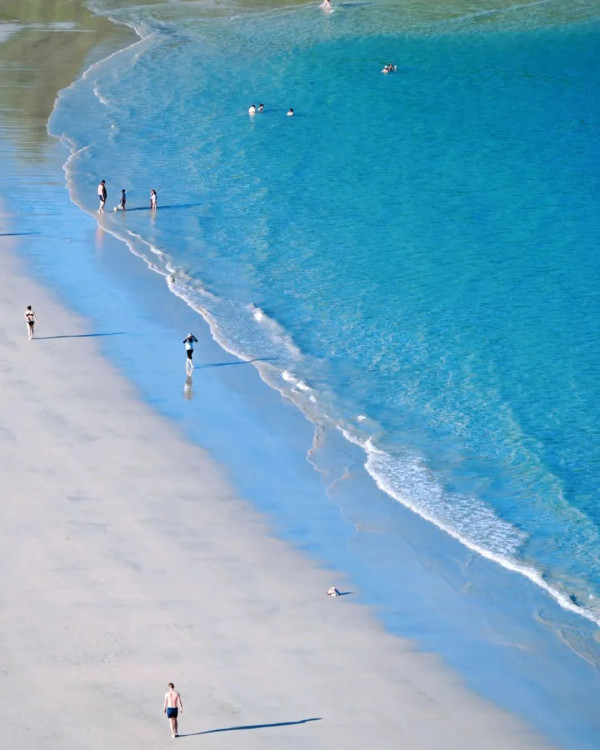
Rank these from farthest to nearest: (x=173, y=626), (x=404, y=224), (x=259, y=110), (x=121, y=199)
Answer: (x=259, y=110) < (x=404, y=224) < (x=121, y=199) < (x=173, y=626)

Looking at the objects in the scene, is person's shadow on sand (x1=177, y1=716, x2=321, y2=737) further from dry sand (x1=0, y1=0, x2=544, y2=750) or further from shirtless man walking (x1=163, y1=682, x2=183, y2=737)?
shirtless man walking (x1=163, y1=682, x2=183, y2=737)

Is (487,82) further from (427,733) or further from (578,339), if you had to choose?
(427,733)

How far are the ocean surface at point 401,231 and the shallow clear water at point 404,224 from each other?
0.12 meters

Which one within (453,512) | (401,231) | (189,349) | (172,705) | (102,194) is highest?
(102,194)

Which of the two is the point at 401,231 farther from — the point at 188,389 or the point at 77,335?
the point at 188,389

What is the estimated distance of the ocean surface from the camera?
27188mm

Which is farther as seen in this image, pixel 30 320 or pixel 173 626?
pixel 30 320

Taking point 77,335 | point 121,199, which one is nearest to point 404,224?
point 121,199

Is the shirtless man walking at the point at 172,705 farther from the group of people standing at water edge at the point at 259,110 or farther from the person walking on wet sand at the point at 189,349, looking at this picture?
the group of people standing at water edge at the point at 259,110

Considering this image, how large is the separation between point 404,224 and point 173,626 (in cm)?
2943

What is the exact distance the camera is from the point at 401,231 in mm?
46375

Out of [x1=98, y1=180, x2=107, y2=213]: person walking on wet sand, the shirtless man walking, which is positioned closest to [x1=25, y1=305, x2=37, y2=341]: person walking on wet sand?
[x1=98, y1=180, x2=107, y2=213]: person walking on wet sand

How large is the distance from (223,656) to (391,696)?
300 centimetres

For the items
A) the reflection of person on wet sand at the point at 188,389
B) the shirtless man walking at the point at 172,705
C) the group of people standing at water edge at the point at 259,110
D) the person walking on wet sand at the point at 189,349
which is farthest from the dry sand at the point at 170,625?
the group of people standing at water edge at the point at 259,110
